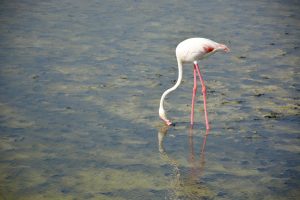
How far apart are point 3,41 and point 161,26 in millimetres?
2889

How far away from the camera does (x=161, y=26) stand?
10633 mm

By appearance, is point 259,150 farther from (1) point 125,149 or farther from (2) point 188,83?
(2) point 188,83

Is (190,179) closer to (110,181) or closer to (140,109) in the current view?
(110,181)

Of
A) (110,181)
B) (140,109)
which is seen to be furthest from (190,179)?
(140,109)

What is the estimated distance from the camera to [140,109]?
679cm

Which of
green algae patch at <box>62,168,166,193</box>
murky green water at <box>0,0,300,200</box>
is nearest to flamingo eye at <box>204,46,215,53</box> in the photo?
murky green water at <box>0,0,300,200</box>

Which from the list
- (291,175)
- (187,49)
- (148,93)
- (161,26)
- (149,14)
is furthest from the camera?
(149,14)

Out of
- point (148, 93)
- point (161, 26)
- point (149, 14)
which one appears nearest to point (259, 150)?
point (148, 93)

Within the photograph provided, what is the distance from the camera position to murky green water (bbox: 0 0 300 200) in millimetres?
5113

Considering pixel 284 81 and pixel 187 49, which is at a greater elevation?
pixel 187 49

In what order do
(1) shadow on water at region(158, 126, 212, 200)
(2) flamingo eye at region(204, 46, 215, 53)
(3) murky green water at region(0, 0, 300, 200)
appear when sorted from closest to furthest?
(1) shadow on water at region(158, 126, 212, 200)
(3) murky green water at region(0, 0, 300, 200)
(2) flamingo eye at region(204, 46, 215, 53)

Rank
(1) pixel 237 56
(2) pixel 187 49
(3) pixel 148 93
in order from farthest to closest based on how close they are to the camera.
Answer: (1) pixel 237 56
(3) pixel 148 93
(2) pixel 187 49

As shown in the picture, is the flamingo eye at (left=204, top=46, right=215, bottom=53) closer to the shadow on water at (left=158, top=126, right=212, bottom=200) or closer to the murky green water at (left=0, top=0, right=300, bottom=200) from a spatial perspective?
the murky green water at (left=0, top=0, right=300, bottom=200)

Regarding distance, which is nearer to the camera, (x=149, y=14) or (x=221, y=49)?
(x=221, y=49)
